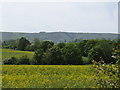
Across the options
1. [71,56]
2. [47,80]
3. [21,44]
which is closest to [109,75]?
[47,80]

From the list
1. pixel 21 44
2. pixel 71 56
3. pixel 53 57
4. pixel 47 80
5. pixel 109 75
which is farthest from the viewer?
pixel 21 44

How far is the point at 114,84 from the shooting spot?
4.10m

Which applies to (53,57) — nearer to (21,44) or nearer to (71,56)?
(71,56)

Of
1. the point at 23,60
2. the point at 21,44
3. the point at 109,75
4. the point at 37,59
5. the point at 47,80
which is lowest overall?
the point at 23,60

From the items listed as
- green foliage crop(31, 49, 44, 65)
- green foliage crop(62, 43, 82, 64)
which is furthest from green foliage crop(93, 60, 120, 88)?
green foliage crop(62, 43, 82, 64)

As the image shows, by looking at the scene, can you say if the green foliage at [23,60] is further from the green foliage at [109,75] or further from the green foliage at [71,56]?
the green foliage at [109,75]

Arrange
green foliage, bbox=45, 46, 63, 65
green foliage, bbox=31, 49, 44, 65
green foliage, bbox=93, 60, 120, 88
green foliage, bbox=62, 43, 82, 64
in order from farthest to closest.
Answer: green foliage, bbox=62, 43, 82, 64
green foliage, bbox=31, 49, 44, 65
green foliage, bbox=45, 46, 63, 65
green foliage, bbox=93, 60, 120, 88

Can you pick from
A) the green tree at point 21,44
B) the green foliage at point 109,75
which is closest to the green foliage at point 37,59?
the green tree at point 21,44

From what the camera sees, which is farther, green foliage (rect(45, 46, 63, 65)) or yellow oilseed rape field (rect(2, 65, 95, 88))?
green foliage (rect(45, 46, 63, 65))

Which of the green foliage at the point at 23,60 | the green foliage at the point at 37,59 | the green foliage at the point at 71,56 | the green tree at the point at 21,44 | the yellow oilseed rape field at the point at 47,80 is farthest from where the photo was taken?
the green tree at the point at 21,44

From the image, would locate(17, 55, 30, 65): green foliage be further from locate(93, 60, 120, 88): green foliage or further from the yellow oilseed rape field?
locate(93, 60, 120, 88): green foliage

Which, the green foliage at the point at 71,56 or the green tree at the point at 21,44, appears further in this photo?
the green tree at the point at 21,44

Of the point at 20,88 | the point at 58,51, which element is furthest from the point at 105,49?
the point at 20,88

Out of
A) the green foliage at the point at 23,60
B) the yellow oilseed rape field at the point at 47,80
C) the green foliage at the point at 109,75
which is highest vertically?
the green foliage at the point at 109,75
